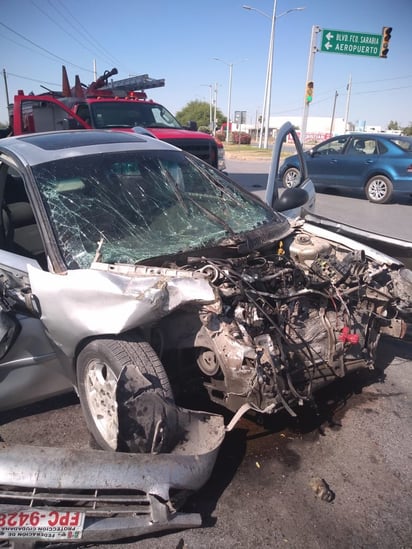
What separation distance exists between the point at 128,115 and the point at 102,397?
8.50 m

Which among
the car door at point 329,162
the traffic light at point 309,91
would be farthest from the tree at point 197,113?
the car door at point 329,162

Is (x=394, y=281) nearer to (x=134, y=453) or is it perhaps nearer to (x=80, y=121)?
(x=134, y=453)

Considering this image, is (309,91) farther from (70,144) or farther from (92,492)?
(92,492)

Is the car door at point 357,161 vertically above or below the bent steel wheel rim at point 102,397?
above

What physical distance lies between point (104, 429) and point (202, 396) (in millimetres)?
843

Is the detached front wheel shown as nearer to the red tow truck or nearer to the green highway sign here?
the red tow truck

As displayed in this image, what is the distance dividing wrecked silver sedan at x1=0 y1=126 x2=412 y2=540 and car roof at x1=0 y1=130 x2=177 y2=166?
2 centimetres

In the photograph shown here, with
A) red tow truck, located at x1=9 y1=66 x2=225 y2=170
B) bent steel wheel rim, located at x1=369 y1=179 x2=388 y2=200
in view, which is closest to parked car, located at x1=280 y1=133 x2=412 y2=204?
bent steel wheel rim, located at x1=369 y1=179 x2=388 y2=200

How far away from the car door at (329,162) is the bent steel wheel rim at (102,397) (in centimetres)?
1074

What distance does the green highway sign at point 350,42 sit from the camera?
60.6ft

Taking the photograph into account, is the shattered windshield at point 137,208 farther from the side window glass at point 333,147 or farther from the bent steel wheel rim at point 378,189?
the side window glass at point 333,147

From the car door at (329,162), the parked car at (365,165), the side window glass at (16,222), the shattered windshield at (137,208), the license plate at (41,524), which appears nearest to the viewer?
the license plate at (41,524)

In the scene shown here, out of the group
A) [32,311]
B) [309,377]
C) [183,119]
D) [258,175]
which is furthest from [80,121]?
[183,119]

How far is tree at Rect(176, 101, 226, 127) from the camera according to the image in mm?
77438
